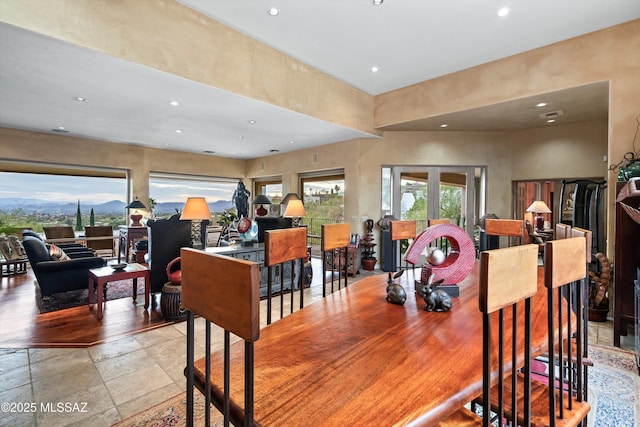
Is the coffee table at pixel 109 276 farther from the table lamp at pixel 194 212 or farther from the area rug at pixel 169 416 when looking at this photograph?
the area rug at pixel 169 416

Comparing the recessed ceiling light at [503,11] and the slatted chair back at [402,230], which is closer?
the slatted chair back at [402,230]

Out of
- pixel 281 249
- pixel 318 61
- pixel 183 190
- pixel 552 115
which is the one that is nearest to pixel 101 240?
pixel 183 190

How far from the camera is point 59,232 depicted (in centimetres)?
642

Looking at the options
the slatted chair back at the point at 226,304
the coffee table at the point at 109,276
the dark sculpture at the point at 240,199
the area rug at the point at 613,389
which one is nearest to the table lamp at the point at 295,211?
the dark sculpture at the point at 240,199

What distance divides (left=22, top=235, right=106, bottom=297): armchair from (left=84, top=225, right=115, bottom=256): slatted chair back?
3.00 m

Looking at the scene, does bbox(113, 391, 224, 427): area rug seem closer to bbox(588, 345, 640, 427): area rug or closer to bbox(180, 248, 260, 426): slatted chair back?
bbox(180, 248, 260, 426): slatted chair back

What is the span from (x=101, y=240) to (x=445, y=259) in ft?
25.2

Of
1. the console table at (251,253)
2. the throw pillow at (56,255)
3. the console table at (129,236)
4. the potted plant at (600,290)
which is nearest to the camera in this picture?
the potted plant at (600,290)

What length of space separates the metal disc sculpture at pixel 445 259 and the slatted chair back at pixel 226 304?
3.73ft

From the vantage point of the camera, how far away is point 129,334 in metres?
3.06

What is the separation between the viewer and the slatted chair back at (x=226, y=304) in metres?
0.67

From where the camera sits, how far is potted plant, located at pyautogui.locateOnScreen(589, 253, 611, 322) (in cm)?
327

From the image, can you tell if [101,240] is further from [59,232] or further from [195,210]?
[195,210]

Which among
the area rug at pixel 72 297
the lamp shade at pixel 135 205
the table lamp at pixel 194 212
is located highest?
the lamp shade at pixel 135 205
